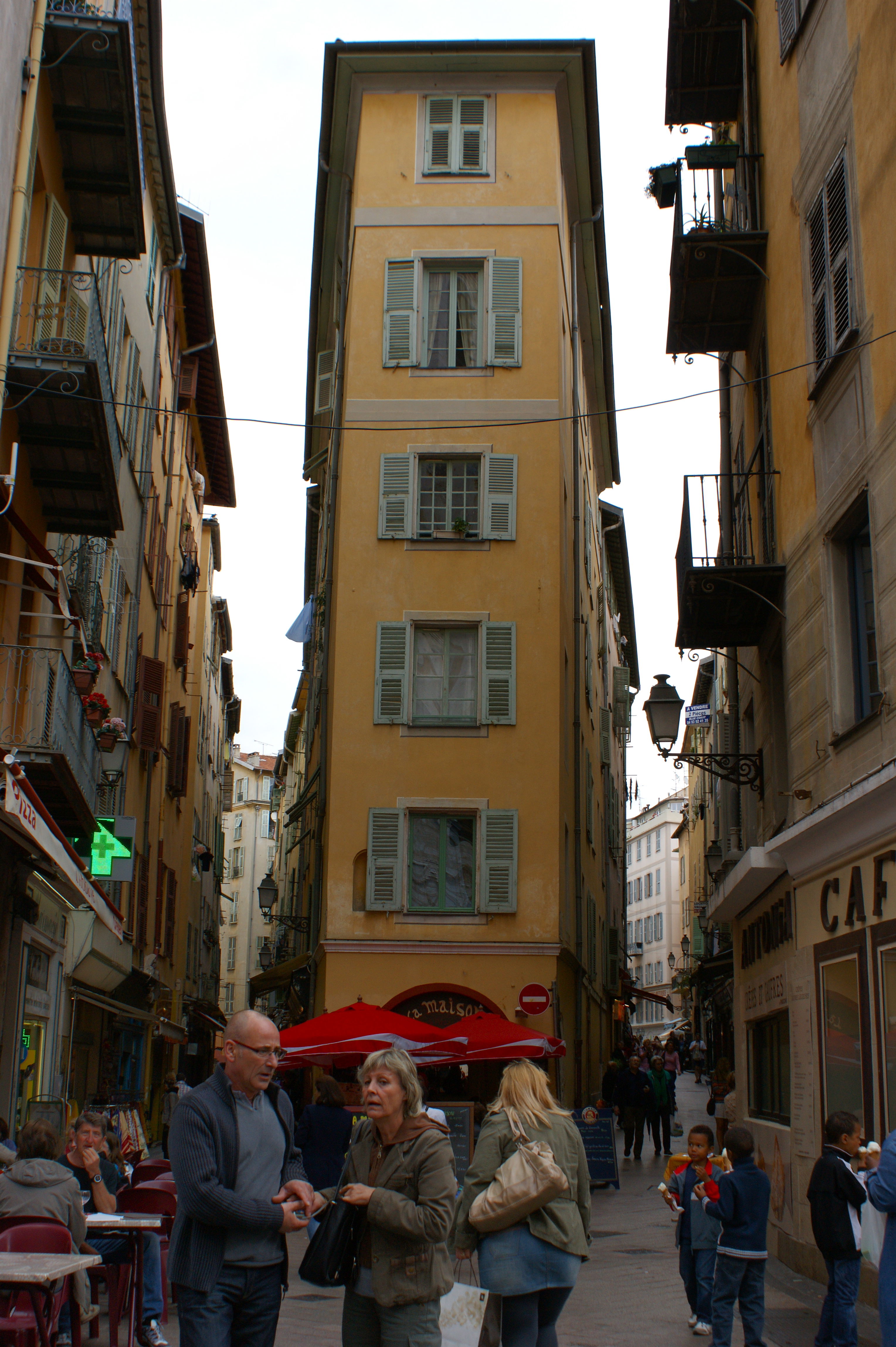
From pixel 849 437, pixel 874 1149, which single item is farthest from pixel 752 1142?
pixel 849 437

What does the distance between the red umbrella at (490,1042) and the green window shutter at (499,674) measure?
253 inches

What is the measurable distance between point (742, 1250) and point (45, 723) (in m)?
8.32

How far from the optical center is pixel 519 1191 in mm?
6023

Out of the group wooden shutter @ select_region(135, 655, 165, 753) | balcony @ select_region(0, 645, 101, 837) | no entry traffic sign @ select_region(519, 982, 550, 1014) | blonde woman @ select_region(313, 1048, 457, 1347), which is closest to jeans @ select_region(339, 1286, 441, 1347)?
blonde woman @ select_region(313, 1048, 457, 1347)

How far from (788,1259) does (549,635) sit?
12.3 meters

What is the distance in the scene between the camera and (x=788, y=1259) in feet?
40.2

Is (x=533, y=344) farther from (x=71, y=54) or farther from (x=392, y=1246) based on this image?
(x=392, y=1246)

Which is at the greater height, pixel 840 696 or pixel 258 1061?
pixel 840 696

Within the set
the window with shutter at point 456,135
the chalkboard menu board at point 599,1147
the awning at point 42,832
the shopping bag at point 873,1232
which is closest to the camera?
the shopping bag at point 873,1232

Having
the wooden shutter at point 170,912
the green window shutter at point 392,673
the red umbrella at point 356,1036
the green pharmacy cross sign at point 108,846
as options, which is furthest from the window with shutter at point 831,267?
the wooden shutter at point 170,912

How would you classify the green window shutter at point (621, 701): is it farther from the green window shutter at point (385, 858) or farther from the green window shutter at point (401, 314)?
the green window shutter at point (385, 858)

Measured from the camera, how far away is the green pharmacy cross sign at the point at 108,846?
18.7 meters

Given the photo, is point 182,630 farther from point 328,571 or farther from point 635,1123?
point 635,1123

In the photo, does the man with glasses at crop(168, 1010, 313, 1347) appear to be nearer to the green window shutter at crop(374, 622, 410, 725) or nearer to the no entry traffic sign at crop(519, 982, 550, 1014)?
the no entry traffic sign at crop(519, 982, 550, 1014)
